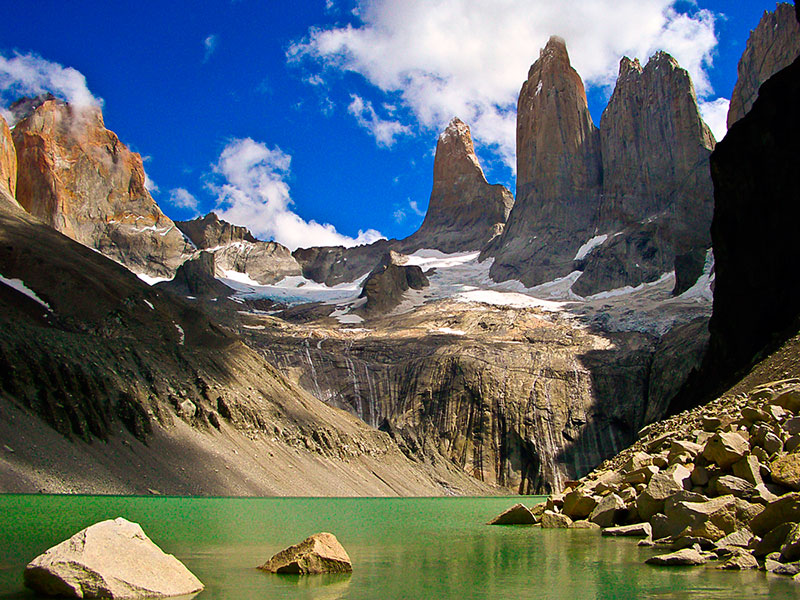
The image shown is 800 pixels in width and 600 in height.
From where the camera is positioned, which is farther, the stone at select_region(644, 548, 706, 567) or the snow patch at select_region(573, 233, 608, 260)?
the snow patch at select_region(573, 233, 608, 260)

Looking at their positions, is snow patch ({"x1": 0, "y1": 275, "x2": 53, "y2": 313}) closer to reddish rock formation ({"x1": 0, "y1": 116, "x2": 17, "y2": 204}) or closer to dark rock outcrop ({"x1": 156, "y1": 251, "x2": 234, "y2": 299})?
reddish rock formation ({"x1": 0, "y1": 116, "x2": 17, "y2": 204})

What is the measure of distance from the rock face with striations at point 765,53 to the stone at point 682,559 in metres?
116

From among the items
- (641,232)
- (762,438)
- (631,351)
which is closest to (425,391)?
(631,351)

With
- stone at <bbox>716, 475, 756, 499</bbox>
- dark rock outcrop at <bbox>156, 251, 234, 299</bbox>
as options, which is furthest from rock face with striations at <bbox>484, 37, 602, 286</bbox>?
stone at <bbox>716, 475, 756, 499</bbox>

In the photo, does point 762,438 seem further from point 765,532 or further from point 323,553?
point 323,553

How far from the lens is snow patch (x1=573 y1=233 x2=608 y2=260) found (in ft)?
504

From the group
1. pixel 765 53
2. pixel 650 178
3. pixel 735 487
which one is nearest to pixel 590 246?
pixel 650 178

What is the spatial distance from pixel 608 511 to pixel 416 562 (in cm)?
636

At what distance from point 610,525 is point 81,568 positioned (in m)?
12.8

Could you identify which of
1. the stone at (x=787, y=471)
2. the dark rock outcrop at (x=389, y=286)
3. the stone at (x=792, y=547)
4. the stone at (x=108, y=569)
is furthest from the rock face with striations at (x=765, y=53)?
the stone at (x=108, y=569)

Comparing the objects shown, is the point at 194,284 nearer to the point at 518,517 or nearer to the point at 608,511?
the point at 518,517

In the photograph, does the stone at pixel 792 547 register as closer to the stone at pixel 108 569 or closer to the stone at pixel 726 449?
the stone at pixel 726 449

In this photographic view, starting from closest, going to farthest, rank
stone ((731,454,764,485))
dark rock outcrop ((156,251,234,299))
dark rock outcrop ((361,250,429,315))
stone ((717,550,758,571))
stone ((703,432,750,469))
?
1. stone ((717,550,758,571))
2. stone ((731,454,764,485))
3. stone ((703,432,750,469))
4. dark rock outcrop ((361,250,429,315))
5. dark rock outcrop ((156,251,234,299))

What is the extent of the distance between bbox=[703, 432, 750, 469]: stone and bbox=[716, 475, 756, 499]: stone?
64 cm
